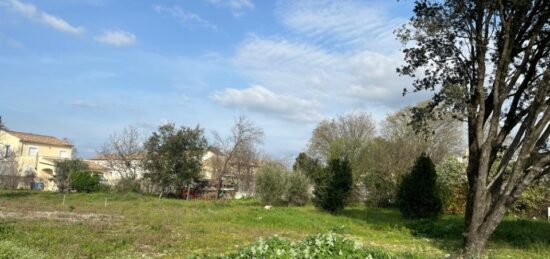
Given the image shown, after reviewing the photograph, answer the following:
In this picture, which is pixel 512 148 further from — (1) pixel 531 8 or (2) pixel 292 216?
(2) pixel 292 216

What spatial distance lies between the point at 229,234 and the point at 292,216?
17.4 feet

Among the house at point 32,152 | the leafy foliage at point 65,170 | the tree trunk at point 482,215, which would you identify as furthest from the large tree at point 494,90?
the house at point 32,152

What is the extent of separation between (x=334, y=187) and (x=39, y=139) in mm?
53327

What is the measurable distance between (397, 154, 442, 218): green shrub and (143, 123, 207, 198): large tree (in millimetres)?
25173

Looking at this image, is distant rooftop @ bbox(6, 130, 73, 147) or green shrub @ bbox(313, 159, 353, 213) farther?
distant rooftop @ bbox(6, 130, 73, 147)

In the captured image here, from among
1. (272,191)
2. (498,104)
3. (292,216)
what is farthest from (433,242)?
(272,191)

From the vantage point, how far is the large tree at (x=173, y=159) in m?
44.3

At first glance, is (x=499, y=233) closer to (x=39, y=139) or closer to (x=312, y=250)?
(x=312, y=250)

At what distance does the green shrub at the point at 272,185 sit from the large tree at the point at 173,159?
15.6m

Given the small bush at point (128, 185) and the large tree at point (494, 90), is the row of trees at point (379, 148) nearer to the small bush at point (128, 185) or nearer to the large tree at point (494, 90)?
the large tree at point (494, 90)

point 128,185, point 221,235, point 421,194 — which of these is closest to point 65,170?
point 128,185

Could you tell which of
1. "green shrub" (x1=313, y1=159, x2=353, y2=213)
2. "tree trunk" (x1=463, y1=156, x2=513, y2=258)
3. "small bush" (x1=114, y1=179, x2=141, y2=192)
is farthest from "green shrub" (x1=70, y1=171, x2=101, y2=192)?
"tree trunk" (x1=463, y1=156, x2=513, y2=258)

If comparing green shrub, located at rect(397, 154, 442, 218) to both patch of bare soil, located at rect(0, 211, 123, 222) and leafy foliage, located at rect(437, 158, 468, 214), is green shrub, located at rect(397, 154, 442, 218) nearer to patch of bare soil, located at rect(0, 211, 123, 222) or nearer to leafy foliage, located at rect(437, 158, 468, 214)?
leafy foliage, located at rect(437, 158, 468, 214)

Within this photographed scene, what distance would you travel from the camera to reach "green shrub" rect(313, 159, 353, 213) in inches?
977
